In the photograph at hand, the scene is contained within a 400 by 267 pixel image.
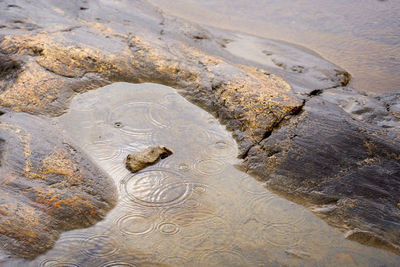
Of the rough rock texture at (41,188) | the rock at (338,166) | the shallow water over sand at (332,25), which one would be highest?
the shallow water over sand at (332,25)

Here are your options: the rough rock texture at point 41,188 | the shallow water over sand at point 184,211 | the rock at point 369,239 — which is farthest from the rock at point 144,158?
the rock at point 369,239

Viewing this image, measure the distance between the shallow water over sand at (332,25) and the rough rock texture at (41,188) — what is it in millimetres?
3216

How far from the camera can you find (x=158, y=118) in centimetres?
346

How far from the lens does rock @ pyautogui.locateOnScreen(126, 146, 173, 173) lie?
2.93 meters

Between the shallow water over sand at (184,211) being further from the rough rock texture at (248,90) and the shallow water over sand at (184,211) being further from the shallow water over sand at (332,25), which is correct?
the shallow water over sand at (332,25)

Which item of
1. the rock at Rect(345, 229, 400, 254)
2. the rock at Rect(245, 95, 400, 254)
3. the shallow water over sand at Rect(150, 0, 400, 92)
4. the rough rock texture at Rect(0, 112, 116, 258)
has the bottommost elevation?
the rough rock texture at Rect(0, 112, 116, 258)

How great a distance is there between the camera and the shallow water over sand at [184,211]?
2.38 m

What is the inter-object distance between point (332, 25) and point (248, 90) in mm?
2880

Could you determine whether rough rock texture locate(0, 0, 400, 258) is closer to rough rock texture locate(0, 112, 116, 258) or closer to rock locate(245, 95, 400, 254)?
rock locate(245, 95, 400, 254)

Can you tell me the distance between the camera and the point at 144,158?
9.71ft

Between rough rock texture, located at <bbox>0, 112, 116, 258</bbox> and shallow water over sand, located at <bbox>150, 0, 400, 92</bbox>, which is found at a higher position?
shallow water over sand, located at <bbox>150, 0, 400, 92</bbox>

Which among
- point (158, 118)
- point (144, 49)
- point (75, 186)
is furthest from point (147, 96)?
point (75, 186)

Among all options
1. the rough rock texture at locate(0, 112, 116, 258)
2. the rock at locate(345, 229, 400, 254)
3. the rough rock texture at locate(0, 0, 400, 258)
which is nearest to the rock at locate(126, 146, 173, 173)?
the rough rock texture at locate(0, 112, 116, 258)

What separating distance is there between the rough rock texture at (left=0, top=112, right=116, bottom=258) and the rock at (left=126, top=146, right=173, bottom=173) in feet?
0.71
